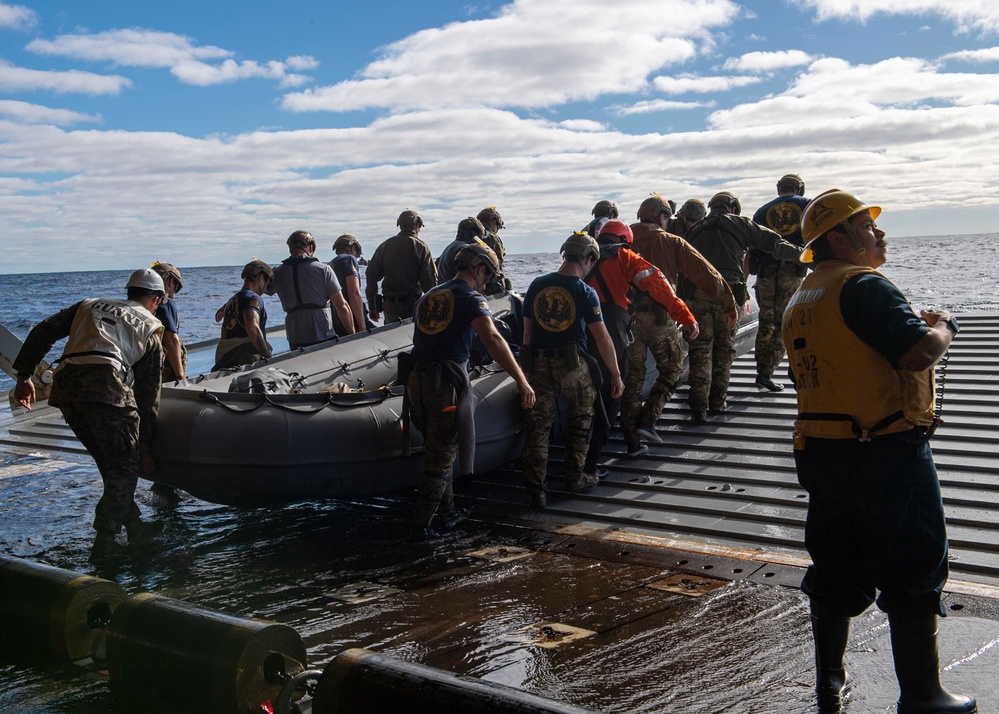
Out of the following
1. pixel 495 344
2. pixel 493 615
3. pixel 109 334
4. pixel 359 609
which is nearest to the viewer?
pixel 493 615

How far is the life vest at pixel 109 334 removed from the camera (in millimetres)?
4816

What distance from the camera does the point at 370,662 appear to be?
2332mm

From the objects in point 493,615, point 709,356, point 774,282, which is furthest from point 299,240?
point 493,615

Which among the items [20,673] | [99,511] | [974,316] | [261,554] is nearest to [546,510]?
[261,554]

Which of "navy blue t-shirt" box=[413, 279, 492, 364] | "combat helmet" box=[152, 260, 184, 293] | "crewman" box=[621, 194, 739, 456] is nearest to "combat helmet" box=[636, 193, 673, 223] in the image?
"crewman" box=[621, 194, 739, 456]

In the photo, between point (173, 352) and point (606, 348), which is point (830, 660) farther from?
point (173, 352)

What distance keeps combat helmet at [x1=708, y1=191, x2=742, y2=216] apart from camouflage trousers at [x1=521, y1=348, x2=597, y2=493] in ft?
7.47

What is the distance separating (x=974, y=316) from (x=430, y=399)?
594 cm

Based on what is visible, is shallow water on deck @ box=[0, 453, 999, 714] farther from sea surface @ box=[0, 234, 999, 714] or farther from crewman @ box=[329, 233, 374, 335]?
crewman @ box=[329, 233, 374, 335]

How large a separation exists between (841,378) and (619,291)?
10.8ft

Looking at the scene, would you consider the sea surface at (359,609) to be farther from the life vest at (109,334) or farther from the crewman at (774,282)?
the crewman at (774,282)

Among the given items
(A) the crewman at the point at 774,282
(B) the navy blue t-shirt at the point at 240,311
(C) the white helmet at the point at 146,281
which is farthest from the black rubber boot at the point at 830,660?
(B) the navy blue t-shirt at the point at 240,311

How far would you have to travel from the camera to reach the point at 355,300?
26.7 ft

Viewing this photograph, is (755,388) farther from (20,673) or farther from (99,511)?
(20,673)
